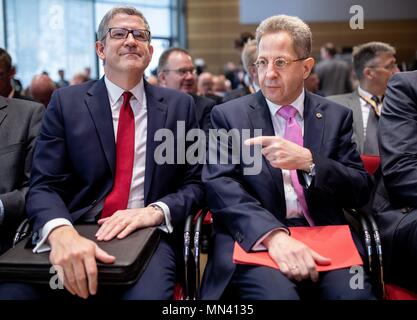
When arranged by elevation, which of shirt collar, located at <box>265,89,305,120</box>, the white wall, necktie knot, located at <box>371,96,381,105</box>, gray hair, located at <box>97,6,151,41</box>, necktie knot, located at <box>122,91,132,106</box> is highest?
the white wall

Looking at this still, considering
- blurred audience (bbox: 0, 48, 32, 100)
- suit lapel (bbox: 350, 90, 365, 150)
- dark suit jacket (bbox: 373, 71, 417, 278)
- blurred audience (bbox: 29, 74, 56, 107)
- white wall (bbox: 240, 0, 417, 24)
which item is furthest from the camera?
white wall (bbox: 240, 0, 417, 24)

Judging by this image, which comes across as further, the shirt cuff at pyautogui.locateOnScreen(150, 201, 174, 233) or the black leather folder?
the shirt cuff at pyautogui.locateOnScreen(150, 201, 174, 233)

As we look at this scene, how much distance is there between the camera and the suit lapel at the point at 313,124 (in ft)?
6.94

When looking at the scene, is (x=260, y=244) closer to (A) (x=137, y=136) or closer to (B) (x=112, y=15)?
(A) (x=137, y=136)

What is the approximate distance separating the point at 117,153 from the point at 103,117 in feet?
0.58

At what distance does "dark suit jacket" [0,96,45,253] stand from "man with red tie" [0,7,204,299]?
13 cm

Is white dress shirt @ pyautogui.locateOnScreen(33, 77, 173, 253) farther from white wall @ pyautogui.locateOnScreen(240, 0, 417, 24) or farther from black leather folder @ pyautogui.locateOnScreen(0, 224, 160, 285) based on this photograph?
white wall @ pyautogui.locateOnScreen(240, 0, 417, 24)

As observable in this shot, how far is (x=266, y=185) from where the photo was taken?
6.77ft

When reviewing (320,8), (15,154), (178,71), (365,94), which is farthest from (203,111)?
(320,8)

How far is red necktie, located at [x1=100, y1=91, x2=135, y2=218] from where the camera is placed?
7.07 ft

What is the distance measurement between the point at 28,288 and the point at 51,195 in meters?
0.42

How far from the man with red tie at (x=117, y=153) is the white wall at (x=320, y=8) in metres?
6.04

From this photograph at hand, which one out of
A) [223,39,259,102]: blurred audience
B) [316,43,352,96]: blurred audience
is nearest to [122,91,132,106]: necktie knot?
[223,39,259,102]: blurred audience
